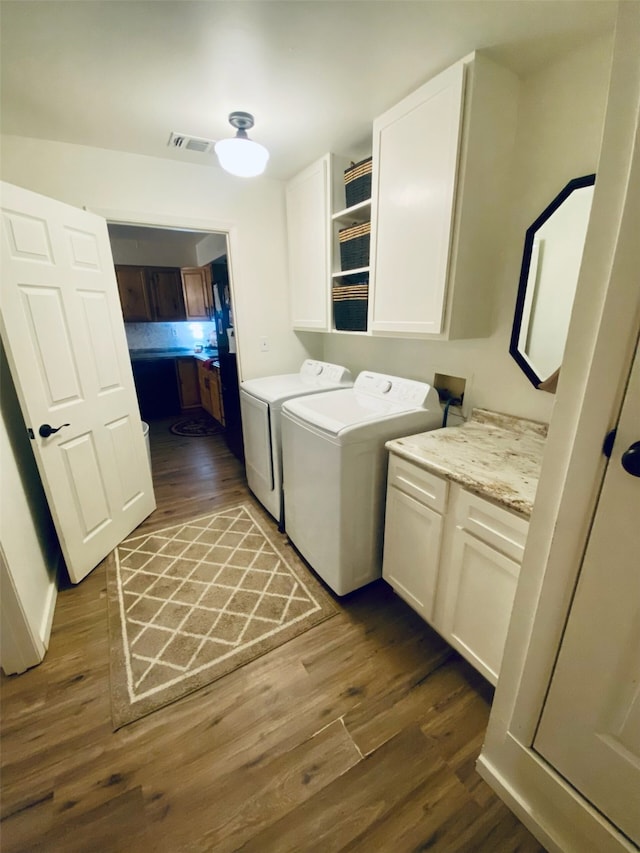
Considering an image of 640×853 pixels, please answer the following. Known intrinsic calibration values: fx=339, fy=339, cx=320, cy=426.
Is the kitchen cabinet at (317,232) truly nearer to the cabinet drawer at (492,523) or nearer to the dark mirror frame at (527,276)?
the dark mirror frame at (527,276)

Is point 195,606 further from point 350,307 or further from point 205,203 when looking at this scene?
point 205,203

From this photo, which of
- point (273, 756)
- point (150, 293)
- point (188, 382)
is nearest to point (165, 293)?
point (150, 293)

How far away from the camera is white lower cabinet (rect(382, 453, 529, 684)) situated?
1.17 metres

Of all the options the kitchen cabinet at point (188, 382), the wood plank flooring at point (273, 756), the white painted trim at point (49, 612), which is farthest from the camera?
the kitchen cabinet at point (188, 382)

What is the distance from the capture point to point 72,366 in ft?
6.23

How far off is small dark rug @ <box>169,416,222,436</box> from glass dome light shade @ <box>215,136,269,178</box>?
3040mm


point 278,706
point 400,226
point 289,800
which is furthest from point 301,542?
point 400,226

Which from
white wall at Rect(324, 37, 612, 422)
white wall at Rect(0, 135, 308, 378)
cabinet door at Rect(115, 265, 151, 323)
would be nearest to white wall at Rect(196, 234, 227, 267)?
cabinet door at Rect(115, 265, 151, 323)

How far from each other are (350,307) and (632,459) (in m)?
1.80

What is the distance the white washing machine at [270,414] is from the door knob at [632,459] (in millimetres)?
A: 1743

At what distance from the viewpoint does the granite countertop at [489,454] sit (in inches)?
45.3

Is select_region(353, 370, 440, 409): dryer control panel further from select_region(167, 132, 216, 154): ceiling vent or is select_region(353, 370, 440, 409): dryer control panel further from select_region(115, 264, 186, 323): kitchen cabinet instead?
select_region(115, 264, 186, 323): kitchen cabinet

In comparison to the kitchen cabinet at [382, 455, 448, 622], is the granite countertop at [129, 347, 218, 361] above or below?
above

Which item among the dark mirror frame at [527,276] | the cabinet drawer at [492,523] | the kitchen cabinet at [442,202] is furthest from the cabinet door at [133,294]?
the cabinet drawer at [492,523]
